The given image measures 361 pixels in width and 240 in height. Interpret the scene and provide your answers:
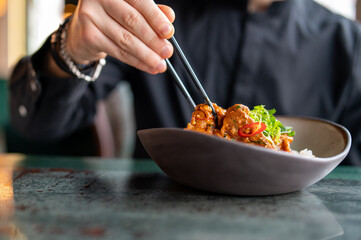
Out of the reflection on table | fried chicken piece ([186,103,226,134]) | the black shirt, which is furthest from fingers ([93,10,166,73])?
the black shirt

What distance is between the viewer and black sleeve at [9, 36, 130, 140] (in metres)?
1.36

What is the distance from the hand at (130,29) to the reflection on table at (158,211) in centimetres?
31

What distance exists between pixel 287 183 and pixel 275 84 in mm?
1128

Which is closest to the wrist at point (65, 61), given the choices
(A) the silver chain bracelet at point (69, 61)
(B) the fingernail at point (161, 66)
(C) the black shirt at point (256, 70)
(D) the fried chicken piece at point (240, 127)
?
(A) the silver chain bracelet at point (69, 61)

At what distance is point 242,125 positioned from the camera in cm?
68

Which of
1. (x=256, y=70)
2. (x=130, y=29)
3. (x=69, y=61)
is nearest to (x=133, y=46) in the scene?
(x=130, y=29)

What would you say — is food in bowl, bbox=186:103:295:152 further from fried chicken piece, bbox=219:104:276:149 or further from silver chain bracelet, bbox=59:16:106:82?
silver chain bracelet, bbox=59:16:106:82

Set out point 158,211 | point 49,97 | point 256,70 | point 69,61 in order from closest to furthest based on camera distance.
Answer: point 158,211, point 69,61, point 49,97, point 256,70

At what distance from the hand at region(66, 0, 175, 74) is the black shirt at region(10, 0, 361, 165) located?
816mm

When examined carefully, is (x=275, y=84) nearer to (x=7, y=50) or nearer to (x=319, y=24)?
(x=319, y=24)

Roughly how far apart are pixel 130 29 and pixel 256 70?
0.98 m

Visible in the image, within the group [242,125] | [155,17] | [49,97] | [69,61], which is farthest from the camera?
[49,97]

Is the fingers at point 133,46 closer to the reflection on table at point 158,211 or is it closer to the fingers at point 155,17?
the fingers at point 155,17

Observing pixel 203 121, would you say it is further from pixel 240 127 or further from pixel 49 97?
pixel 49 97
